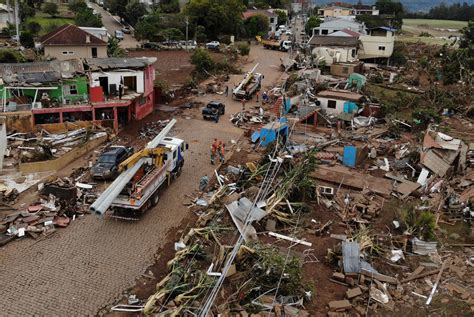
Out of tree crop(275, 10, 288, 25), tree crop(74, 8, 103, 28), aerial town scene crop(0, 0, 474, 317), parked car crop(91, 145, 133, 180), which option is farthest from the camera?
tree crop(275, 10, 288, 25)

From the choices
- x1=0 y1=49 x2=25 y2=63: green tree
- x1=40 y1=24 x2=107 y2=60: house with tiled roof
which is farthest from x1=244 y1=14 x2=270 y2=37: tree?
x1=0 y1=49 x2=25 y2=63: green tree

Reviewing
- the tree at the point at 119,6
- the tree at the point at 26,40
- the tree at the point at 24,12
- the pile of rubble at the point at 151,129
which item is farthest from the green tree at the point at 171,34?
the pile of rubble at the point at 151,129

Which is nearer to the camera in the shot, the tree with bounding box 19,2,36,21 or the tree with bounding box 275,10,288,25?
the tree with bounding box 19,2,36,21

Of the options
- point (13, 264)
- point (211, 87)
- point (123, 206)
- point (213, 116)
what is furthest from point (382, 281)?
point (211, 87)

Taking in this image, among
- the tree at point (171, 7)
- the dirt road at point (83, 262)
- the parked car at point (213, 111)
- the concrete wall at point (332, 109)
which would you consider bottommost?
the dirt road at point (83, 262)

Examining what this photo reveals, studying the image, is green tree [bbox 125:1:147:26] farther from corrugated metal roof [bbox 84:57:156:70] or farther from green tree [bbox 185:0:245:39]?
corrugated metal roof [bbox 84:57:156:70]

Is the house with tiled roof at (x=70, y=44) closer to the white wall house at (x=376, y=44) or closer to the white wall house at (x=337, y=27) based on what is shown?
the white wall house at (x=376, y=44)

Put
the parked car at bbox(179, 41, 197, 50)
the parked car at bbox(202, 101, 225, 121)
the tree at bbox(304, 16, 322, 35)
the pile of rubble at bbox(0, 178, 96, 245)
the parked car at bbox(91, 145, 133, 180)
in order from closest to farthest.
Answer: the pile of rubble at bbox(0, 178, 96, 245) < the parked car at bbox(91, 145, 133, 180) < the parked car at bbox(202, 101, 225, 121) < the parked car at bbox(179, 41, 197, 50) < the tree at bbox(304, 16, 322, 35)

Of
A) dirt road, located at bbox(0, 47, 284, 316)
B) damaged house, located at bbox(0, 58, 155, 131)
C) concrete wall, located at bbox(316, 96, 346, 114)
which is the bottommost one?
dirt road, located at bbox(0, 47, 284, 316)
